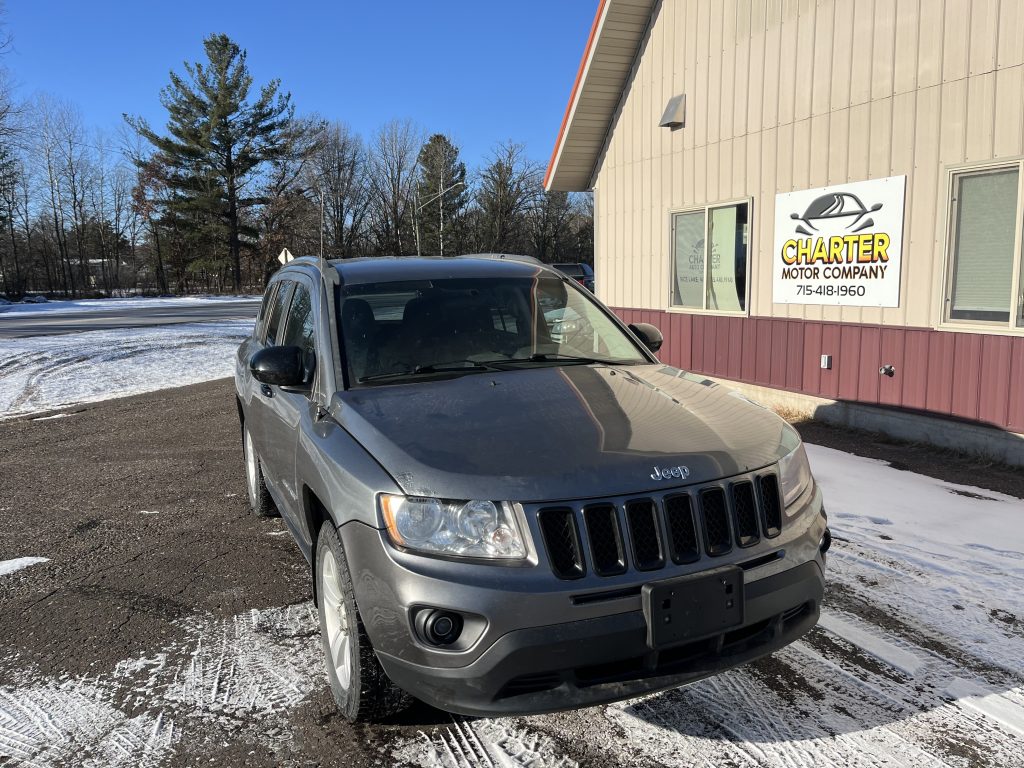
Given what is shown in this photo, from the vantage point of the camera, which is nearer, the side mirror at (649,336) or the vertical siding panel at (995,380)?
the side mirror at (649,336)

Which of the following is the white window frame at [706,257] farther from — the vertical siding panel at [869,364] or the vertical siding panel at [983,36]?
the vertical siding panel at [983,36]

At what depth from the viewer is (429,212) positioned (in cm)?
5925

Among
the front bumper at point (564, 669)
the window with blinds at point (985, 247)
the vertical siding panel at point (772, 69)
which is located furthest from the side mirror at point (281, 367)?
the vertical siding panel at point (772, 69)

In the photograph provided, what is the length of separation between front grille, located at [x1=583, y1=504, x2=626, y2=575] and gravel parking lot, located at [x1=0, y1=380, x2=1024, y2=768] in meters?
0.82

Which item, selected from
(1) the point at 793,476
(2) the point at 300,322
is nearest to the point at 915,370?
(1) the point at 793,476

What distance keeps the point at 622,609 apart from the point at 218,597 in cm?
273

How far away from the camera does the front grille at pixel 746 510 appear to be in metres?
2.59

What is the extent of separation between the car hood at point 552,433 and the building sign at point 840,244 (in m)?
5.15

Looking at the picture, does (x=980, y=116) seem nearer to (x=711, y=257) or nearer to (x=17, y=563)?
(x=711, y=257)

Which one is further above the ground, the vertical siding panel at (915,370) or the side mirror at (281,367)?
A: the side mirror at (281,367)

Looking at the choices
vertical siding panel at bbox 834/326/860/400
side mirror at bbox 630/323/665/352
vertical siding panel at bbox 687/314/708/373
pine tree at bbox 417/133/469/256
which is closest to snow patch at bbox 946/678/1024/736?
side mirror at bbox 630/323/665/352

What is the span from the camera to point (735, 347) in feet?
32.2

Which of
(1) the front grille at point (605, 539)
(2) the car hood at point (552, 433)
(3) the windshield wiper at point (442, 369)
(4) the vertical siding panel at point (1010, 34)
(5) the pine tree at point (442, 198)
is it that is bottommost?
(1) the front grille at point (605, 539)

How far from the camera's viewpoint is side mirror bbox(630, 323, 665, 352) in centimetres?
437
